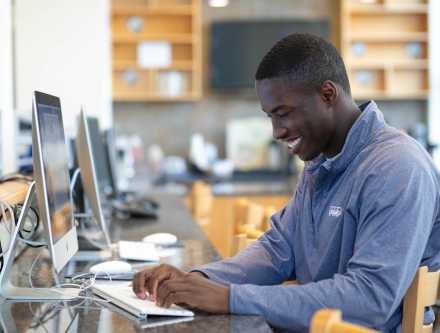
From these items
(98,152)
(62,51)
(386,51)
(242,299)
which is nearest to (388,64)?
(386,51)

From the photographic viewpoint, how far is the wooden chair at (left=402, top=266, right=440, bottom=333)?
1.21 m

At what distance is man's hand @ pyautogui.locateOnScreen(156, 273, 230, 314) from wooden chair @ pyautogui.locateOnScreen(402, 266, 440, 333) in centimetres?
37

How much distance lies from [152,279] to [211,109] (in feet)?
17.9

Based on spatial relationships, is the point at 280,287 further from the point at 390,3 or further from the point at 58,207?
the point at 390,3

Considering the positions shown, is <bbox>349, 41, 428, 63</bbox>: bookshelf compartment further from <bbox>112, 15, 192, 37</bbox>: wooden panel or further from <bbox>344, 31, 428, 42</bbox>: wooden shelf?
<bbox>112, 15, 192, 37</bbox>: wooden panel

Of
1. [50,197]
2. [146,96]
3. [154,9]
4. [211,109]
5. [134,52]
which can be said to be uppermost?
[154,9]

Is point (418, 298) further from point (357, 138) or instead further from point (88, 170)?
point (88, 170)

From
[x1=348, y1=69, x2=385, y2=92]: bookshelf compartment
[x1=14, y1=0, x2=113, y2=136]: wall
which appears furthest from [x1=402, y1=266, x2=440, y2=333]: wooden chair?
[x1=348, y1=69, x2=385, y2=92]: bookshelf compartment

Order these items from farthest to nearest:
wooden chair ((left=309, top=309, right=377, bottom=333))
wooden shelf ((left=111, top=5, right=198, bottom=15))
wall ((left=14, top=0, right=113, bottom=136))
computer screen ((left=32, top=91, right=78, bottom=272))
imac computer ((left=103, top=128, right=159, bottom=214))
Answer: wooden shelf ((left=111, top=5, right=198, bottom=15)), wall ((left=14, top=0, right=113, bottom=136)), imac computer ((left=103, top=128, right=159, bottom=214)), computer screen ((left=32, top=91, right=78, bottom=272)), wooden chair ((left=309, top=309, right=377, bottom=333))

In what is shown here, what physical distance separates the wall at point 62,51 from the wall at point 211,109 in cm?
267

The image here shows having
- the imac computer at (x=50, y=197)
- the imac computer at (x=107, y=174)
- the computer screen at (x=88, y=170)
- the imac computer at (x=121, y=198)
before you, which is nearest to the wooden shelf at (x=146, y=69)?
the imac computer at (x=121, y=198)

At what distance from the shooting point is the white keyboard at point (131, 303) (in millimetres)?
1226

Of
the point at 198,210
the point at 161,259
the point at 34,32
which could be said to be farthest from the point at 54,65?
the point at 161,259

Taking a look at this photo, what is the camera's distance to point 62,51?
387 cm
